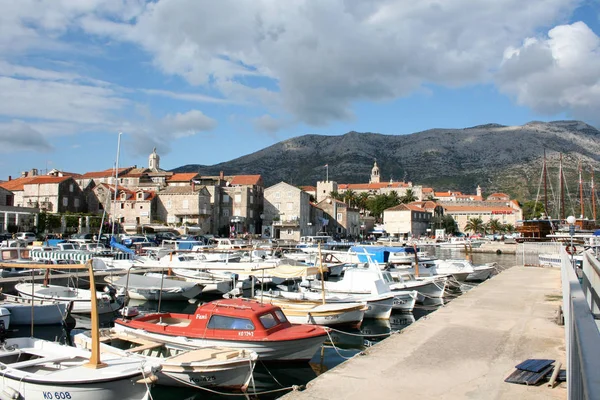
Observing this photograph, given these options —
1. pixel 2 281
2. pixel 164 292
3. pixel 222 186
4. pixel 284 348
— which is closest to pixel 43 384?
pixel 284 348

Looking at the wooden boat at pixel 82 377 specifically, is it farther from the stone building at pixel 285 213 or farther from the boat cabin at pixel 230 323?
the stone building at pixel 285 213

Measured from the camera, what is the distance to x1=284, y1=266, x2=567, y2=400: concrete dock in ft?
33.6

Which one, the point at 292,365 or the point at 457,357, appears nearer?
Result: the point at 457,357

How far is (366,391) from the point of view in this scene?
1029cm

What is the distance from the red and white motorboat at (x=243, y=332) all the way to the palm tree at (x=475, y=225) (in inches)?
5051

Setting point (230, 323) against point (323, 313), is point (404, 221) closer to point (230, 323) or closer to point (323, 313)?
point (323, 313)

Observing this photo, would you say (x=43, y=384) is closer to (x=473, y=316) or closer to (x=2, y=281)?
(x=473, y=316)

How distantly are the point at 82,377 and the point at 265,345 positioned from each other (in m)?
5.57

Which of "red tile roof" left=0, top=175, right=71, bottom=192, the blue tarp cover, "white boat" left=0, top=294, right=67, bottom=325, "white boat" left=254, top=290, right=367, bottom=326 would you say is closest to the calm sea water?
"white boat" left=0, top=294, right=67, bottom=325

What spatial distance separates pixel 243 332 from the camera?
15219 millimetres

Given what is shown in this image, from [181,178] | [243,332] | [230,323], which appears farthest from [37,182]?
[243,332]

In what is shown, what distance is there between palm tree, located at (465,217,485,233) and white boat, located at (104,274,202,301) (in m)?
118

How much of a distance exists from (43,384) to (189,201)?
→ 7140 cm

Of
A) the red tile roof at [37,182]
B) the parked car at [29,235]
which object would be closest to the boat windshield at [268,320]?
the parked car at [29,235]
